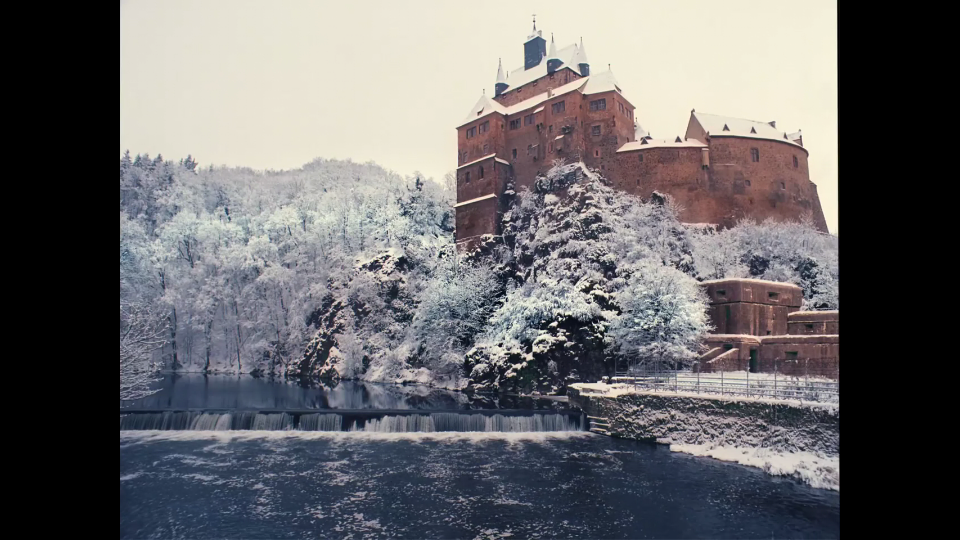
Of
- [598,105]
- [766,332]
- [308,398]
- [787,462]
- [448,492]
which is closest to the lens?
[448,492]

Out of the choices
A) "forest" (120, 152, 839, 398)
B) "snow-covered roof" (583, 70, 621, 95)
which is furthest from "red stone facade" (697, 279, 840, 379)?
"snow-covered roof" (583, 70, 621, 95)

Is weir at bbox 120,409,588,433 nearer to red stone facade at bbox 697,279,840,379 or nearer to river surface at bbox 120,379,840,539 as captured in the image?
river surface at bbox 120,379,840,539

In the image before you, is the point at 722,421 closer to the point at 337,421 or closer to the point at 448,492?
the point at 448,492

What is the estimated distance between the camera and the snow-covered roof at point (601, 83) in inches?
1563

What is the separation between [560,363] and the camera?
95.1 ft

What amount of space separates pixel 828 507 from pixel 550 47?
37745mm

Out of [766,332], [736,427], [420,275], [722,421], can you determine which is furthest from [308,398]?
[766,332]

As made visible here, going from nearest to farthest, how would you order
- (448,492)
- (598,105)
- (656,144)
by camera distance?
1. (448,492)
2. (656,144)
3. (598,105)

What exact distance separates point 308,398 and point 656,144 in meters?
25.7

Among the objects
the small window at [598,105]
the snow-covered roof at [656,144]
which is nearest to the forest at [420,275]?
the snow-covered roof at [656,144]

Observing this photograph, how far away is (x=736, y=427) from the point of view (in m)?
16.8

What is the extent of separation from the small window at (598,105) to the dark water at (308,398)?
20.7 metres

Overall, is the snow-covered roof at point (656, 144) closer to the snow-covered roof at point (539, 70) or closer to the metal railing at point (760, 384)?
the snow-covered roof at point (539, 70)
